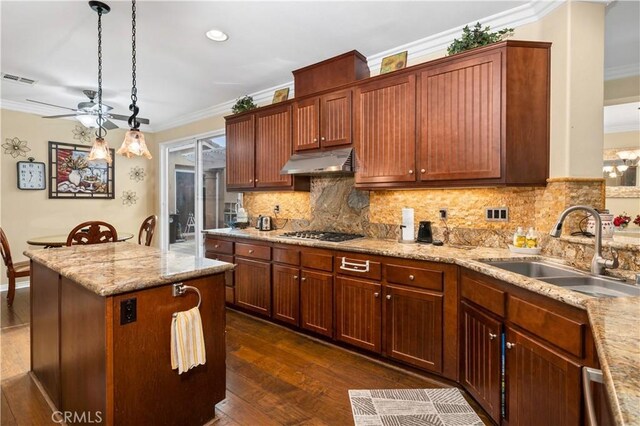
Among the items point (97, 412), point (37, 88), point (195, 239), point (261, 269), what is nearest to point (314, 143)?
point (261, 269)

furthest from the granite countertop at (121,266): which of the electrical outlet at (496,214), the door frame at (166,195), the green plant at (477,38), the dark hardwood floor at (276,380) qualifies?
the door frame at (166,195)

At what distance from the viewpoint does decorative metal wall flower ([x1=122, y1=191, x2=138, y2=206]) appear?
234 inches

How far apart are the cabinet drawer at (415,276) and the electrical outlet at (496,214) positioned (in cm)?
76

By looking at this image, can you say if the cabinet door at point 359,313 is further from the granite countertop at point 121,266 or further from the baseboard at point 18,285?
the baseboard at point 18,285

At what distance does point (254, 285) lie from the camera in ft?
11.5

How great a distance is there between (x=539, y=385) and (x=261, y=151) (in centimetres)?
334

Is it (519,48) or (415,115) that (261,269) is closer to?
(415,115)

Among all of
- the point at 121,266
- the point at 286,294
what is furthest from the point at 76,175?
the point at 121,266

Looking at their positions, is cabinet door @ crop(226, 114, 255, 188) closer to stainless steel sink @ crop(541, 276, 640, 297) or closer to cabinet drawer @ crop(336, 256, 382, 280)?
cabinet drawer @ crop(336, 256, 382, 280)

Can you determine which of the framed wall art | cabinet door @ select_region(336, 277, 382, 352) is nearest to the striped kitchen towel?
cabinet door @ select_region(336, 277, 382, 352)

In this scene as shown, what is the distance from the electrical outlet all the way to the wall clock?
20.2 feet

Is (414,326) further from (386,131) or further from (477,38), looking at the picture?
(477,38)

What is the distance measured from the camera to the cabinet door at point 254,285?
11.1ft

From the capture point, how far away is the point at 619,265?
1799 mm
